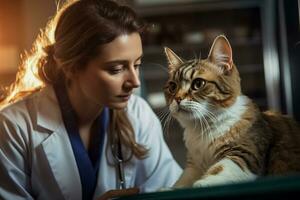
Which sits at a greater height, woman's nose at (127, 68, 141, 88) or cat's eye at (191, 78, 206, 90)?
woman's nose at (127, 68, 141, 88)

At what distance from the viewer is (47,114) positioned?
790mm

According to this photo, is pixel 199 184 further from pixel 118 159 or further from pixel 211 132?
pixel 118 159

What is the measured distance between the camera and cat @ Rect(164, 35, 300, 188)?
57cm

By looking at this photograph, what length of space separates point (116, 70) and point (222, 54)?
146 mm

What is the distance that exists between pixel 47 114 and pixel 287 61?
0.40 meters

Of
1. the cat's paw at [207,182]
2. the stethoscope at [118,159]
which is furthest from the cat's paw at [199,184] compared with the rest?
the stethoscope at [118,159]

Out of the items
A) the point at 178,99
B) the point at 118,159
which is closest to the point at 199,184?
the point at 178,99

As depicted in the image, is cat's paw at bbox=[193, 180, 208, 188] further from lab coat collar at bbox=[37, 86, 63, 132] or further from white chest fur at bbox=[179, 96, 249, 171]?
lab coat collar at bbox=[37, 86, 63, 132]

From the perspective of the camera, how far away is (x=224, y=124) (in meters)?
0.60

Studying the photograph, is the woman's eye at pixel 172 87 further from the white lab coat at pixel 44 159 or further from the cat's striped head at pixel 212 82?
the white lab coat at pixel 44 159

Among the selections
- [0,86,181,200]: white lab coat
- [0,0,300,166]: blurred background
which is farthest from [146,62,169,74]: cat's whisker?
[0,86,181,200]: white lab coat

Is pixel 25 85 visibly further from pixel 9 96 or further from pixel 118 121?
pixel 118 121

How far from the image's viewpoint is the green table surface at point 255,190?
0.46 metres

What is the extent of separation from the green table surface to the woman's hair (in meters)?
0.26
